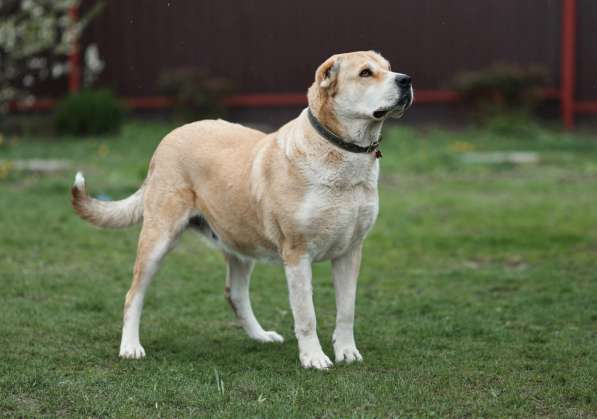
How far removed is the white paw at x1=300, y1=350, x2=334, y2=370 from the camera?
4.21 meters

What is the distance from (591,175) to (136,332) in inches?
270

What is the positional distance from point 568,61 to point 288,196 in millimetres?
9897

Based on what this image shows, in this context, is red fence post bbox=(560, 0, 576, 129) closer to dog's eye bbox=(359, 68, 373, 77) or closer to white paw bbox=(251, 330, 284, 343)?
white paw bbox=(251, 330, 284, 343)

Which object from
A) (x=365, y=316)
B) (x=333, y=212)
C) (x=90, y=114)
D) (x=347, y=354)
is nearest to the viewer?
(x=333, y=212)

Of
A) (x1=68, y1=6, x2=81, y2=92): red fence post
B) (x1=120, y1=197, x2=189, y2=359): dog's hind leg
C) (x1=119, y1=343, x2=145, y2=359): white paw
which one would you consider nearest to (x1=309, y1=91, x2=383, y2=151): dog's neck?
(x1=120, y1=197, x2=189, y2=359): dog's hind leg

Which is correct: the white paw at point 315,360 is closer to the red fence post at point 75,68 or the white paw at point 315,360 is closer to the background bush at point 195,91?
the background bush at point 195,91

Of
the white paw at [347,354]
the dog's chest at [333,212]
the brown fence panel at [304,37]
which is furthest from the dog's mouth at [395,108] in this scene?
the brown fence panel at [304,37]

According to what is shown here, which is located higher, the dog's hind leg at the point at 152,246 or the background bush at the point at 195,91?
the dog's hind leg at the point at 152,246

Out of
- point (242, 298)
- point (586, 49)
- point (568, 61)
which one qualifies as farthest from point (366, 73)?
point (586, 49)

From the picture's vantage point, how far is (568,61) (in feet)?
42.9

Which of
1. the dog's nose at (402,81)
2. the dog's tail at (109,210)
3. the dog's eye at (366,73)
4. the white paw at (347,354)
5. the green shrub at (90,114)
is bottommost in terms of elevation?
the green shrub at (90,114)

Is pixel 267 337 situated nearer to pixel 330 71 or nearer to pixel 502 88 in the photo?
pixel 330 71

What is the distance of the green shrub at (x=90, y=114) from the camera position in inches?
534

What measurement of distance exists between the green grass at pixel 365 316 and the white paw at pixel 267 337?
0.22 ft
